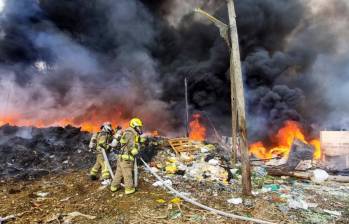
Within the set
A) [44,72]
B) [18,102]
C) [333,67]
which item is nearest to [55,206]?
[18,102]

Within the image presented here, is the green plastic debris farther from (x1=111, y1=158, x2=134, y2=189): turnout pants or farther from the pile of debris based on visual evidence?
(x1=111, y1=158, x2=134, y2=189): turnout pants

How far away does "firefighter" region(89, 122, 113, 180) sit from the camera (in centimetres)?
797

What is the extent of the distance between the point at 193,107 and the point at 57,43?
13564 millimetres

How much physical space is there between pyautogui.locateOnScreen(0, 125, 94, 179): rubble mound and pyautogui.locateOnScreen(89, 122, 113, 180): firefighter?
69.8 inches

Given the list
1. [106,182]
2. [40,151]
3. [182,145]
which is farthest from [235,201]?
[40,151]

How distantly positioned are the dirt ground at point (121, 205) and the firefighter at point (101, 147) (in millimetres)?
325

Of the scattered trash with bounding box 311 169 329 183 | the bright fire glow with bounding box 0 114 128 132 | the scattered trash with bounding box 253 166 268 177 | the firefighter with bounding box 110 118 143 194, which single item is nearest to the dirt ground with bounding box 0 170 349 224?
the firefighter with bounding box 110 118 143 194

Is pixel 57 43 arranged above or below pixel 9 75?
above

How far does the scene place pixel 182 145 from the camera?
11.3 m

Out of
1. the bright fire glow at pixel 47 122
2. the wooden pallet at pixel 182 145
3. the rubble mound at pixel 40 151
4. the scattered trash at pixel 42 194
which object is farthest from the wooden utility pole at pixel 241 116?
the bright fire glow at pixel 47 122

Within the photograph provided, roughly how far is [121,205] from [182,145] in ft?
18.4

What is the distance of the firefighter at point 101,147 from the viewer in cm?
797

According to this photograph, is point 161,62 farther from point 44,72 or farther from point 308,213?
point 308,213

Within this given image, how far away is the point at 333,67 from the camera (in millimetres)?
25531
